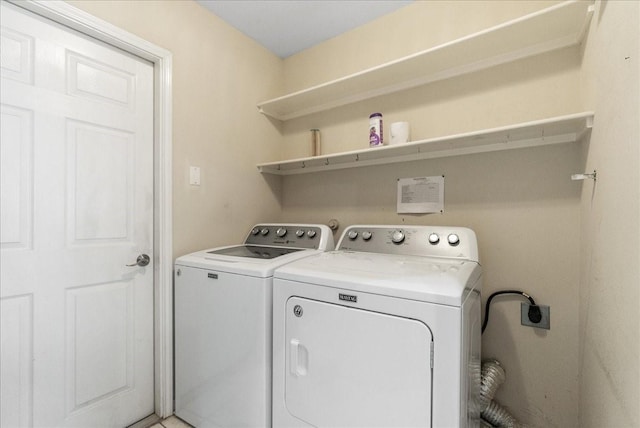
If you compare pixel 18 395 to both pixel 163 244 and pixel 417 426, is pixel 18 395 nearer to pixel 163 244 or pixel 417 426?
pixel 163 244

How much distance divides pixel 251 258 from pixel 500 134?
4.66 ft

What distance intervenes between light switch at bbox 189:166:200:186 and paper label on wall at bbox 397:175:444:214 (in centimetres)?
130

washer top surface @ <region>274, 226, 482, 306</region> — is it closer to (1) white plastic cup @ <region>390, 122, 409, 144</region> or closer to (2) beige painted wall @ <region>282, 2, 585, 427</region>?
(2) beige painted wall @ <region>282, 2, 585, 427</region>

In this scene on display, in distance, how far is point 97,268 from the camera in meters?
1.46

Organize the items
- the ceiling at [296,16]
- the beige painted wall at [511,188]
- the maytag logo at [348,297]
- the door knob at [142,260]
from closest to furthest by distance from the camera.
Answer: the maytag logo at [348,297], the beige painted wall at [511,188], the door knob at [142,260], the ceiling at [296,16]

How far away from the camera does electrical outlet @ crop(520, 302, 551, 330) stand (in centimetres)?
146

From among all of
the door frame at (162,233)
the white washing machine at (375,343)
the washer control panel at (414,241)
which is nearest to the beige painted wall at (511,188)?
the washer control panel at (414,241)

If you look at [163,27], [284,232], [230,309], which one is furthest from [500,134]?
[163,27]

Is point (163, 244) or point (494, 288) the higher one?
point (163, 244)

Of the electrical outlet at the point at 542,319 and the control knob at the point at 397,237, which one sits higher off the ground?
the control knob at the point at 397,237

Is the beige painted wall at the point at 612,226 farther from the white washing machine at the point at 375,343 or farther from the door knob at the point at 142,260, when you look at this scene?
the door knob at the point at 142,260

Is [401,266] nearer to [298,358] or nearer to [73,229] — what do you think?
[298,358]

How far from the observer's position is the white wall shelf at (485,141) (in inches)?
50.8

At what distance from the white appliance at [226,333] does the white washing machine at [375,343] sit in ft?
0.23
